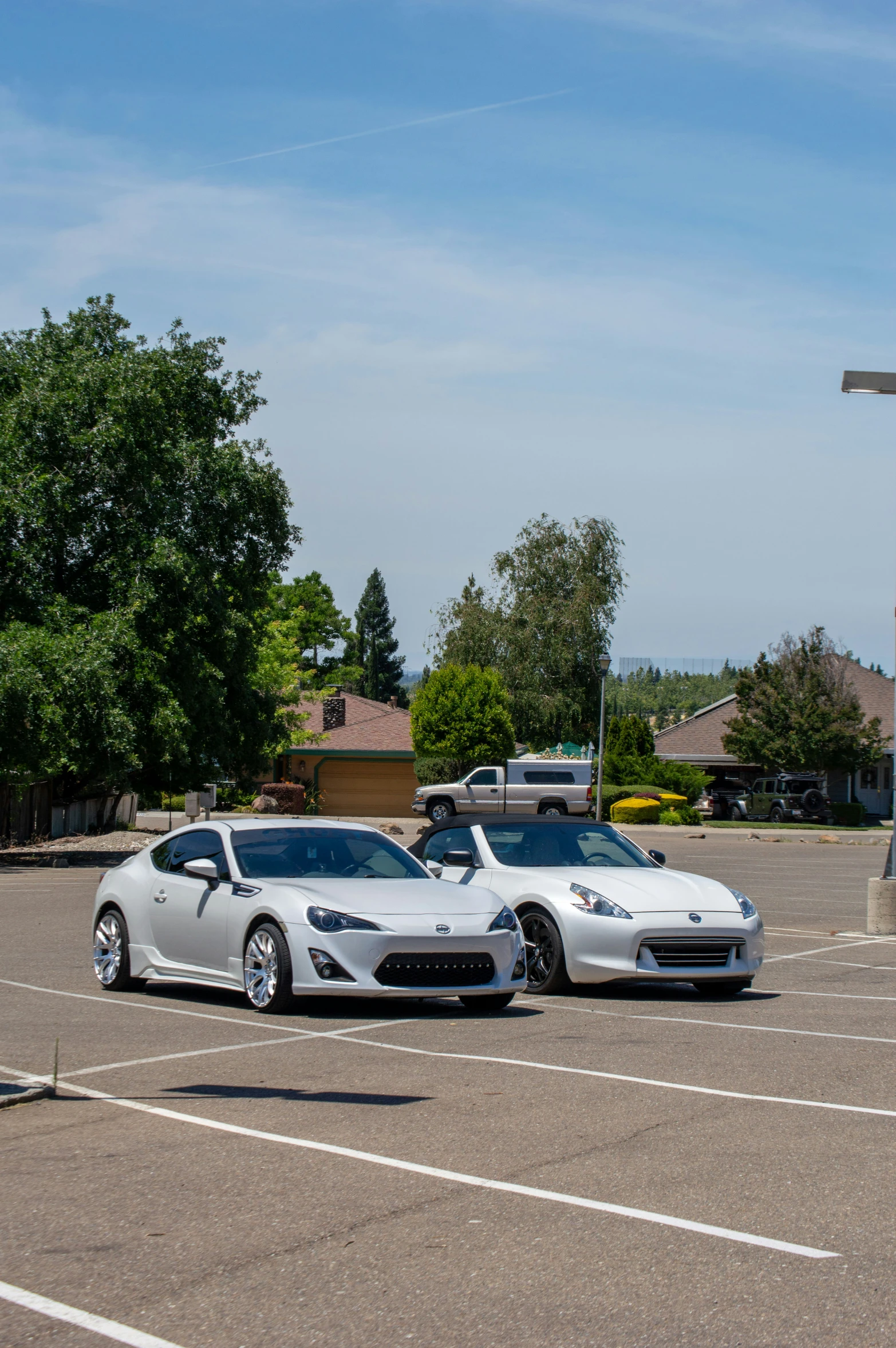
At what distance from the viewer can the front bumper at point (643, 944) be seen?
10.2 metres

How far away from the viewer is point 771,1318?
152 inches

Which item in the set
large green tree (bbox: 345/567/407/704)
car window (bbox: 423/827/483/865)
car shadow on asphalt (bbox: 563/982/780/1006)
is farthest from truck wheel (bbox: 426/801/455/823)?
large green tree (bbox: 345/567/407/704)

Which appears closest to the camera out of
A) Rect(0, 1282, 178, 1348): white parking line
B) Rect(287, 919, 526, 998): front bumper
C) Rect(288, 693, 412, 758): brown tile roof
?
Rect(0, 1282, 178, 1348): white parking line

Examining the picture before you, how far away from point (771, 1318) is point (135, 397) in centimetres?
2804

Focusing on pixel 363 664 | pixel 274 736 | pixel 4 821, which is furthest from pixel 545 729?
pixel 363 664

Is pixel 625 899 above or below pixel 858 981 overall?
above

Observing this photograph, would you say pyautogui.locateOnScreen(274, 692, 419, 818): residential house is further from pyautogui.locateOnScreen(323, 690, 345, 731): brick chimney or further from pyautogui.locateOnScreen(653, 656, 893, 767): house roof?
pyautogui.locateOnScreen(653, 656, 893, 767): house roof

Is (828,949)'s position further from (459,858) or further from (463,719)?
(463,719)

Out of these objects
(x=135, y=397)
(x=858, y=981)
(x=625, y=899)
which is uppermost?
(x=135, y=397)

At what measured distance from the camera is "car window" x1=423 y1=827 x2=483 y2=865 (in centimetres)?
1176

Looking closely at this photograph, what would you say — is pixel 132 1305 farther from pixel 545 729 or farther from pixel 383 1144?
pixel 545 729

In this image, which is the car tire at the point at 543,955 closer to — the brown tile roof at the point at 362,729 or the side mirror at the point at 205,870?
the side mirror at the point at 205,870

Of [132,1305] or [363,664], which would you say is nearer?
[132,1305]

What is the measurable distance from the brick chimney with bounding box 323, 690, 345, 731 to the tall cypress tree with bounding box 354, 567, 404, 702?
4219cm
